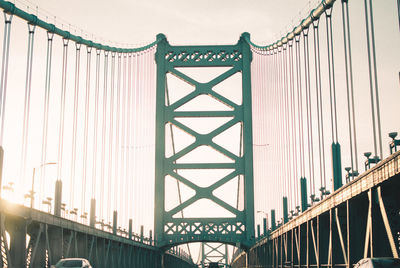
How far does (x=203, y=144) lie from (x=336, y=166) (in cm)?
3362

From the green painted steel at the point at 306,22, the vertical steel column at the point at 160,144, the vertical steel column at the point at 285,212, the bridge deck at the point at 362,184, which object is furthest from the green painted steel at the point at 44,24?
the vertical steel column at the point at 285,212

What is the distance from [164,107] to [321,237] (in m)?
33.3

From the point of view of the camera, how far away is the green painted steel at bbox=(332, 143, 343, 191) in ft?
92.4

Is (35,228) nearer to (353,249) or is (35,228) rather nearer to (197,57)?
(353,249)

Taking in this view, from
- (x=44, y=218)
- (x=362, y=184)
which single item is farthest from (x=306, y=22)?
(x=362, y=184)

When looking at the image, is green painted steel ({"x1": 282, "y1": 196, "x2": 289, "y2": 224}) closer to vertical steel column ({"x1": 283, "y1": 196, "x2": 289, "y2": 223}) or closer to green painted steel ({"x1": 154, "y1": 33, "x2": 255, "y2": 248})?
vertical steel column ({"x1": 283, "y1": 196, "x2": 289, "y2": 223})

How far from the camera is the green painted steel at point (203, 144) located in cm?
5856

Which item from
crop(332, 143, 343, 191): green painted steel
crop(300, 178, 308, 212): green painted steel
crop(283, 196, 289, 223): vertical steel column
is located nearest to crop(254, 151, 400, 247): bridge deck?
crop(332, 143, 343, 191): green painted steel

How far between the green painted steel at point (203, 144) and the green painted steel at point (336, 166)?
2985cm

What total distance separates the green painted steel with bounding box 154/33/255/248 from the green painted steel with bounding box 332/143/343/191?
97.9 ft

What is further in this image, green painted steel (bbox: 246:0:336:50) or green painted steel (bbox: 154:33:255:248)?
green painted steel (bbox: 154:33:255:248)

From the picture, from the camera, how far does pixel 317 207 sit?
1137 inches

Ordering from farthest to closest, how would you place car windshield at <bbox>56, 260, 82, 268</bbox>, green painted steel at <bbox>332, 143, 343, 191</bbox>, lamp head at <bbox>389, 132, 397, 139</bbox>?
green painted steel at <bbox>332, 143, 343, 191</bbox> < car windshield at <bbox>56, 260, 82, 268</bbox> < lamp head at <bbox>389, 132, 397, 139</bbox>

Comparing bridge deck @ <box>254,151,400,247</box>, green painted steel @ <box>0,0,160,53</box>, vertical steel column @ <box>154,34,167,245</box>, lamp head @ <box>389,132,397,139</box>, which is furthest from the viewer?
vertical steel column @ <box>154,34,167,245</box>
